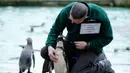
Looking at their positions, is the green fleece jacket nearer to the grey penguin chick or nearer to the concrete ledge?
the grey penguin chick

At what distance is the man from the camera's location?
4.21m

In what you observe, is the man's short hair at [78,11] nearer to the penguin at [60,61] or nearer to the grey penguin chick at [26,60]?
the penguin at [60,61]

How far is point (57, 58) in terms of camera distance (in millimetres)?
4188

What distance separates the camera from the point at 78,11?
396cm

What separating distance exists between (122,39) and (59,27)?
533 cm

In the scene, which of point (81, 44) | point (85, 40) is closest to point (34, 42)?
point (85, 40)

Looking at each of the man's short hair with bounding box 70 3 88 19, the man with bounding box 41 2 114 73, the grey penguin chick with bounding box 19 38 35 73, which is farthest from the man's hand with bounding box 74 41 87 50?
the grey penguin chick with bounding box 19 38 35 73

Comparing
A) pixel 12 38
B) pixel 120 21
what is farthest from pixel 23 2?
pixel 12 38

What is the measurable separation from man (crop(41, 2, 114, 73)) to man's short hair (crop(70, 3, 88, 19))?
0.27 ft

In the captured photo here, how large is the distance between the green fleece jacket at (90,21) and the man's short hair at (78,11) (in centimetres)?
15

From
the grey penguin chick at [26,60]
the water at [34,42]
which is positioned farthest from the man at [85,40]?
the water at [34,42]

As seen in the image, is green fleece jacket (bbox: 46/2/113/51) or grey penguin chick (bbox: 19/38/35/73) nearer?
green fleece jacket (bbox: 46/2/113/51)

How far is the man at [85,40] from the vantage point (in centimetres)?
421

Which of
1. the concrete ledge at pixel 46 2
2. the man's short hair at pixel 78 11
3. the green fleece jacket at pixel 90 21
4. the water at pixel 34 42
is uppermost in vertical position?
the man's short hair at pixel 78 11
